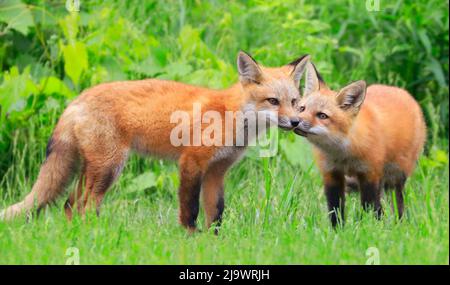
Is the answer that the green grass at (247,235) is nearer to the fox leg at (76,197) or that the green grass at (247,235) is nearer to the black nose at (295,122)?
the fox leg at (76,197)

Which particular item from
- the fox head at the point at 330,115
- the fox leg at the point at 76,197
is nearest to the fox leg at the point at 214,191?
the fox head at the point at 330,115

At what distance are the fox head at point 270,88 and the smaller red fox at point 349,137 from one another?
101 millimetres

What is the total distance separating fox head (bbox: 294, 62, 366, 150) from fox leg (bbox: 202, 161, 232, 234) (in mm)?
807

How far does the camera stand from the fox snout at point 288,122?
252 inches

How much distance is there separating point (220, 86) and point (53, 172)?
2270 mm

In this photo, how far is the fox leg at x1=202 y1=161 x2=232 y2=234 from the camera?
22.6 feet

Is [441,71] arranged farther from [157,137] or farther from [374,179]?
[157,137]

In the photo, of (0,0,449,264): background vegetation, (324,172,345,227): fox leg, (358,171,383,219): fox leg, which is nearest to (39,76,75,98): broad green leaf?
(0,0,449,264): background vegetation

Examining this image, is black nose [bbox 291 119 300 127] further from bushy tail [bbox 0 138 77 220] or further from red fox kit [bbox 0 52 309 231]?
bushy tail [bbox 0 138 77 220]

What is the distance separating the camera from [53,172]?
6859mm

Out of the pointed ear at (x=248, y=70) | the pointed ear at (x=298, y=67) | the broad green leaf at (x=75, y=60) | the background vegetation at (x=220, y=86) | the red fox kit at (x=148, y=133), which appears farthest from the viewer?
the broad green leaf at (x=75, y=60)

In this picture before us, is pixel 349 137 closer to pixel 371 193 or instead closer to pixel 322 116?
pixel 322 116

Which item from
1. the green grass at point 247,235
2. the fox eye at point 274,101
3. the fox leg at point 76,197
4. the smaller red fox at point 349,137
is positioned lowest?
the green grass at point 247,235

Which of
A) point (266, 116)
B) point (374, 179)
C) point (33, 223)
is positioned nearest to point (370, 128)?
point (374, 179)
